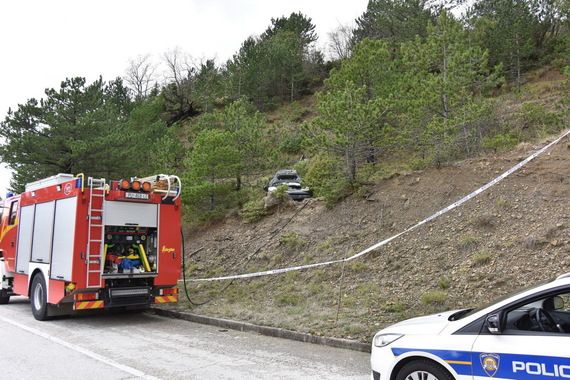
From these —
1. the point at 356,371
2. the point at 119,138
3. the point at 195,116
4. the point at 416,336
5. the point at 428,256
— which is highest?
the point at 195,116

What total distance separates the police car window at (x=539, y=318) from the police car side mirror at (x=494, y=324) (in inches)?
3.3

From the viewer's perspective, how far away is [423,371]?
14.1ft

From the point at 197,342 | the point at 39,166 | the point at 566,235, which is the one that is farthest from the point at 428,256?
the point at 39,166

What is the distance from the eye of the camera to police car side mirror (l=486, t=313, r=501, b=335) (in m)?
3.97

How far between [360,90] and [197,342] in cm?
811

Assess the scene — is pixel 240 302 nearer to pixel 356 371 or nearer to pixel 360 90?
pixel 356 371

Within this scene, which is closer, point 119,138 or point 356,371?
point 356,371

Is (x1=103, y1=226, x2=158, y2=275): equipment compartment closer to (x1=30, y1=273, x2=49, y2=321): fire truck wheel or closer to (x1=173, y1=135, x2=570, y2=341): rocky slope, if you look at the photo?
(x1=30, y1=273, x2=49, y2=321): fire truck wheel

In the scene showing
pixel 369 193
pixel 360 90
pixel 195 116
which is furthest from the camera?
pixel 195 116

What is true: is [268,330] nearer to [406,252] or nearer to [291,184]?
[406,252]

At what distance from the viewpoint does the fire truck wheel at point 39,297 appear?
10352mm

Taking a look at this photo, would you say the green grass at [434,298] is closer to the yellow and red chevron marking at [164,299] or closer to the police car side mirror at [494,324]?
the police car side mirror at [494,324]

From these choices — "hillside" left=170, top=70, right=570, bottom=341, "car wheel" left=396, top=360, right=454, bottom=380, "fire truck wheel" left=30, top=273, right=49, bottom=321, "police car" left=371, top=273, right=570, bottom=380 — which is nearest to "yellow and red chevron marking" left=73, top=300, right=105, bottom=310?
"fire truck wheel" left=30, top=273, right=49, bottom=321

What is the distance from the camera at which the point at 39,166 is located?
23.0 m
